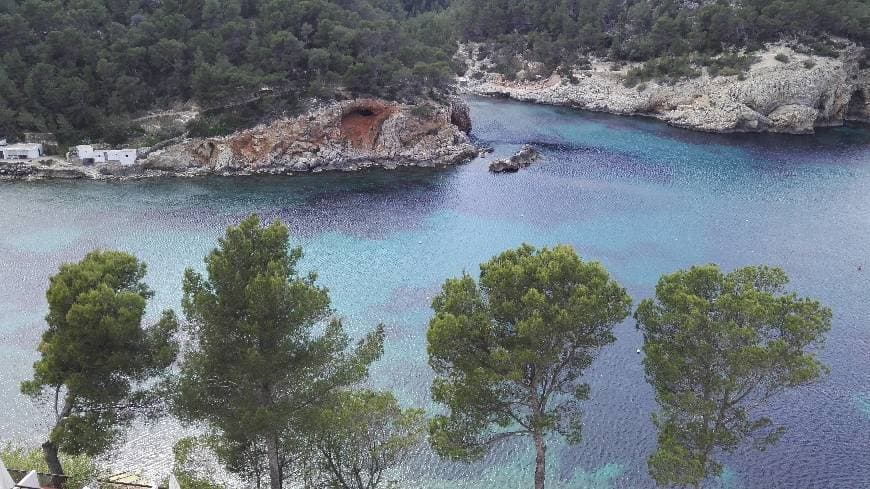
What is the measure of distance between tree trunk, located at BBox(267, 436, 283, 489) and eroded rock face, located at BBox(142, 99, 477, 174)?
4727cm

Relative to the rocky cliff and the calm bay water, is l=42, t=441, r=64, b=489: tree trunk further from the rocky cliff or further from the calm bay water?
the rocky cliff

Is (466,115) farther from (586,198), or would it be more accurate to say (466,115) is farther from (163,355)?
(163,355)

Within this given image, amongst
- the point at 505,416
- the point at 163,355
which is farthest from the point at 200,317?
the point at 505,416

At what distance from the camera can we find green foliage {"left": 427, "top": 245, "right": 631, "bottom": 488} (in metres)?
19.1

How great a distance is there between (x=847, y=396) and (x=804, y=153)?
4695 centimetres

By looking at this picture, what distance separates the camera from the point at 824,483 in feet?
84.0

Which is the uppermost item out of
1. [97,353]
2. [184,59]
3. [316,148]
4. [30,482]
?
[184,59]

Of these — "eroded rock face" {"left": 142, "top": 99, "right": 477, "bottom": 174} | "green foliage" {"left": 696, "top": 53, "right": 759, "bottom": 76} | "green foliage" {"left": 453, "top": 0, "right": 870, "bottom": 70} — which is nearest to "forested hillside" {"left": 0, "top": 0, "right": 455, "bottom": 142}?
"eroded rock face" {"left": 142, "top": 99, "right": 477, "bottom": 174}

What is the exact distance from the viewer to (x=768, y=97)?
265 ft

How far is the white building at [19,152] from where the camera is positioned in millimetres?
62125

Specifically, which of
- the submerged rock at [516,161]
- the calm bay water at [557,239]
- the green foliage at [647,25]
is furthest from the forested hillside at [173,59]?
the green foliage at [647,25]

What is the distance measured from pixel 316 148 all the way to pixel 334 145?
6.16 ft

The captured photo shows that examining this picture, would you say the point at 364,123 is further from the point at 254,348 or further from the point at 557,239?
the point at 254,348

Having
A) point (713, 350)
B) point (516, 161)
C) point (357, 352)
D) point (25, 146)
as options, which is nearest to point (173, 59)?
point (25, 146)
